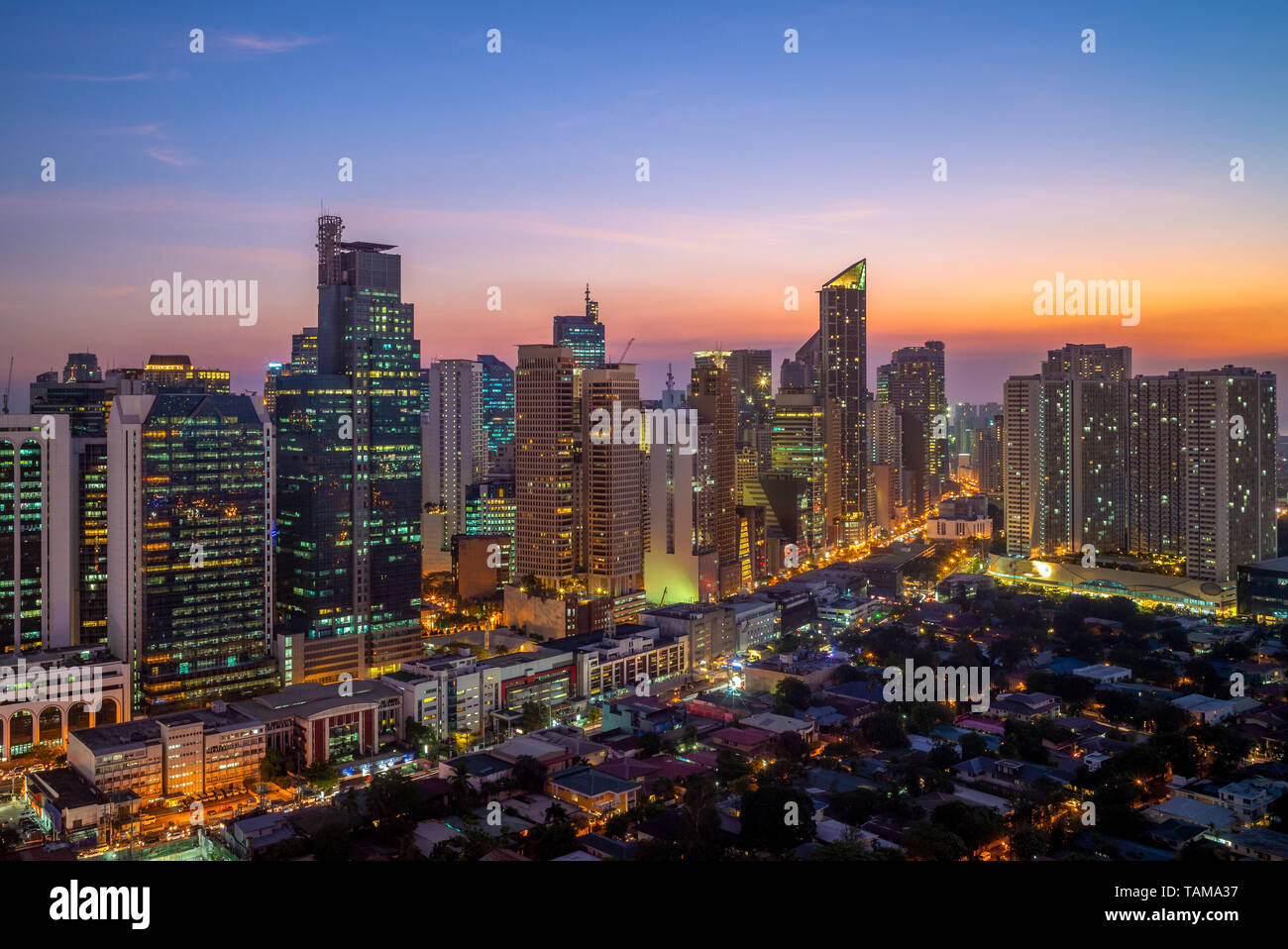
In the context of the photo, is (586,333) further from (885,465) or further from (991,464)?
(991,464)

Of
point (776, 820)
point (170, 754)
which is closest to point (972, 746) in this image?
point (776, 820)

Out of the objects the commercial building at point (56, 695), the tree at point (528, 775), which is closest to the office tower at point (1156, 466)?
the tree at point (528, 775)

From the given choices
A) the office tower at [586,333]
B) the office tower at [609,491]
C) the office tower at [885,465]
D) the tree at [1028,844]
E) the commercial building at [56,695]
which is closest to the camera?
the tree at [1028,844]

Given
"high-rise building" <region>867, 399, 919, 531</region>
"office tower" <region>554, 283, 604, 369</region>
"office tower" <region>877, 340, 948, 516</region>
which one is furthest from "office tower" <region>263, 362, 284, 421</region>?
"office tower" <region>877, 340, 948, 516</region>

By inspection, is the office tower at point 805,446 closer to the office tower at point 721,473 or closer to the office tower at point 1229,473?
the office tower at point 721,473

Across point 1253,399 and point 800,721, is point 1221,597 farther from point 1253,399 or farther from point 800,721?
point 800,721
